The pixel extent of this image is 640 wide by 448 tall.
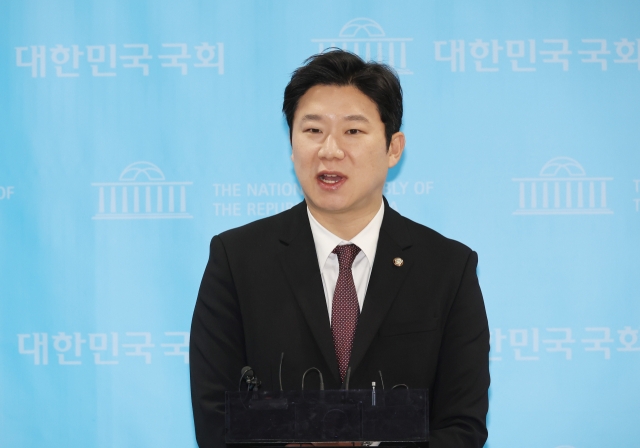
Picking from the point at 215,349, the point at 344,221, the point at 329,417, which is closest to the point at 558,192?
the point at 344,221

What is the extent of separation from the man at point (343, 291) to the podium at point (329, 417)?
0.47 meters

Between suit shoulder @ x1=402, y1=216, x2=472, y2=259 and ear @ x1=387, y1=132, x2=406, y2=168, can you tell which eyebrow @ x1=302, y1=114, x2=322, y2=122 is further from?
suit shoulder @ x1=402, y1=216, x2=472, y2=259

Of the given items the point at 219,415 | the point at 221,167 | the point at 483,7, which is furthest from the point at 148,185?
the point at 483,7

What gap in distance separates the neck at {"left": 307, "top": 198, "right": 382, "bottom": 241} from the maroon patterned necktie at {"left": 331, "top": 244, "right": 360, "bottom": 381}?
12 centimetres

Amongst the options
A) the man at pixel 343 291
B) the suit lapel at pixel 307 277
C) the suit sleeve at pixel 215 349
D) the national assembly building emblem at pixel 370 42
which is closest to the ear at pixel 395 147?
the man at pixel 343 291

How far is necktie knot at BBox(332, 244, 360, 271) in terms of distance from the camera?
1854 millimetres

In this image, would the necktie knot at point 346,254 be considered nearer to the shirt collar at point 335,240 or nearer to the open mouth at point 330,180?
the shirt collar at point 335,240

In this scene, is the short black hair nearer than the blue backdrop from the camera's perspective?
Yes

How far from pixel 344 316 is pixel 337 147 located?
1.40 ft

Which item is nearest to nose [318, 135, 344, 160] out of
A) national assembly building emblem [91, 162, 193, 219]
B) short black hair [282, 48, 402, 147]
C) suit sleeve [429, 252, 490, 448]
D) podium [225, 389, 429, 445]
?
short black hair [282, 48, 402, 147]

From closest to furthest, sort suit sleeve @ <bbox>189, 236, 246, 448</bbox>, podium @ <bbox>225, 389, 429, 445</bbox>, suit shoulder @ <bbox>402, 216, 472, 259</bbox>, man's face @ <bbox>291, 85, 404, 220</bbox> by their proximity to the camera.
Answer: podium @ <bbox>225, 389, 429, 445</bbox>, suit sleeve @ <bbox>189, 236, 246, 448</bbox>, man's face @ <bbox>291, 85, 404, 220</bbox>, suit shoulder @ <bbox>402, 216, 472, 259</bbox>

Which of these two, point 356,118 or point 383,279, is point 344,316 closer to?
point 383,279

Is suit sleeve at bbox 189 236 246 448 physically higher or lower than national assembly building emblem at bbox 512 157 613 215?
lower

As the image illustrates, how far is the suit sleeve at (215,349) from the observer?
5.53 ft
